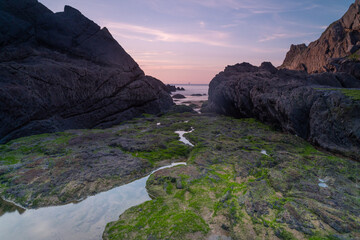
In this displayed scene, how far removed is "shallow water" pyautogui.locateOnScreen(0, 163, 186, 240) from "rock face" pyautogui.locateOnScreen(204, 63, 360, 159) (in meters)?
16.9

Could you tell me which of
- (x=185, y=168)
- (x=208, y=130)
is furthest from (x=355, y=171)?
(x=208, y=130)

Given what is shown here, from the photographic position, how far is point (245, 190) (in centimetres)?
1139

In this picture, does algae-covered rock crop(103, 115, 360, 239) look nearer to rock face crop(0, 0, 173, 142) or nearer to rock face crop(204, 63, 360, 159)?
rock face crop(204, 63, 360, 159)

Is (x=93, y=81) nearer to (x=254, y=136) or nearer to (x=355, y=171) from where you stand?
(x=254, y=136)

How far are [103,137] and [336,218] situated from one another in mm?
21744

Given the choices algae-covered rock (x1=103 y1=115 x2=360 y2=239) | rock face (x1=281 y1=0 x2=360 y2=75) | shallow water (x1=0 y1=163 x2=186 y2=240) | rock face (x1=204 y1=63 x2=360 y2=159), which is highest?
rock face (x1=281 y1=0 x2=360 y2=75)

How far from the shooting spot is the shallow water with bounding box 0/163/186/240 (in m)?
8.86

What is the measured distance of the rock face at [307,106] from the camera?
15969mm

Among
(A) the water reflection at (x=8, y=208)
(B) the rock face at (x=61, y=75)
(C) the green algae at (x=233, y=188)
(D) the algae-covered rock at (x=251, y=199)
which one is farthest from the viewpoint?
(B) the rock face at (x=61, y=75)

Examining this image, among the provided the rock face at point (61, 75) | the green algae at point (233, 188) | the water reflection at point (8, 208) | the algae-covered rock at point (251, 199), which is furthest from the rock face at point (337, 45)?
the water reflection at point (8, 208)

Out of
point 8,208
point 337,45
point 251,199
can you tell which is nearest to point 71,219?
point 8,208

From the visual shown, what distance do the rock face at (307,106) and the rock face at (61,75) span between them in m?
19.4

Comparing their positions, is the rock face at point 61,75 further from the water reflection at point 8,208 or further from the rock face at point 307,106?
the rock face at point 307,106

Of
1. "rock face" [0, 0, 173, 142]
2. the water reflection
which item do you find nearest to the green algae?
the water reflection
